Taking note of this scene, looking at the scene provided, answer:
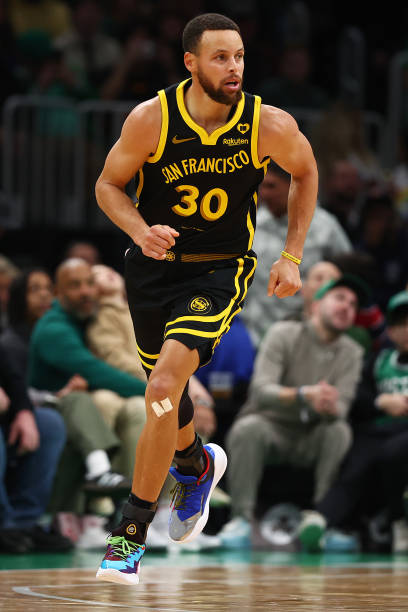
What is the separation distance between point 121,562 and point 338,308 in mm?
4100

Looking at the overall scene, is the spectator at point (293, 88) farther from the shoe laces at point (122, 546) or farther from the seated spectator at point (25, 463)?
the shoe laces at point (122, 546)

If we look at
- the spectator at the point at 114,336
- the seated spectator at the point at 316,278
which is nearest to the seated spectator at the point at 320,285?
the seated spectator at the point at 316,278

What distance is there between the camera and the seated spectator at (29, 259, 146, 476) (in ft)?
27.3

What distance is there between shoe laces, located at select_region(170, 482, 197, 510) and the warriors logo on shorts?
36.3 inches

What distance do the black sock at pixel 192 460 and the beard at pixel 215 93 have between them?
1.54 meters

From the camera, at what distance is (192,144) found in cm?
515

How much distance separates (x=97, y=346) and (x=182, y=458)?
3183 millimetres

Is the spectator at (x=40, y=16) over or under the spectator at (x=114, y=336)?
over

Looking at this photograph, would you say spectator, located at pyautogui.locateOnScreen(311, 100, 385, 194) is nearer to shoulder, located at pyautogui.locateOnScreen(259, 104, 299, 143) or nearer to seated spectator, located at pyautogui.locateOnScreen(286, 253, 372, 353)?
seated spectator, located at pyautogui.locateOnScreen(286, 253, 372, 353)

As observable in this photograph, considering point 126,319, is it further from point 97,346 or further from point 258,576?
point 258,576

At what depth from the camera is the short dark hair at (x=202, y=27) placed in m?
5.12

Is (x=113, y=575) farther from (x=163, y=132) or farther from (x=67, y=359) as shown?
(x=67, y=359)

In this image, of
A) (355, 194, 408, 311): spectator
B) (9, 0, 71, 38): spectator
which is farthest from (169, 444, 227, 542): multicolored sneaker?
(9, 0, 71, 38): spectator

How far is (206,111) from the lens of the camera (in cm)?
519
